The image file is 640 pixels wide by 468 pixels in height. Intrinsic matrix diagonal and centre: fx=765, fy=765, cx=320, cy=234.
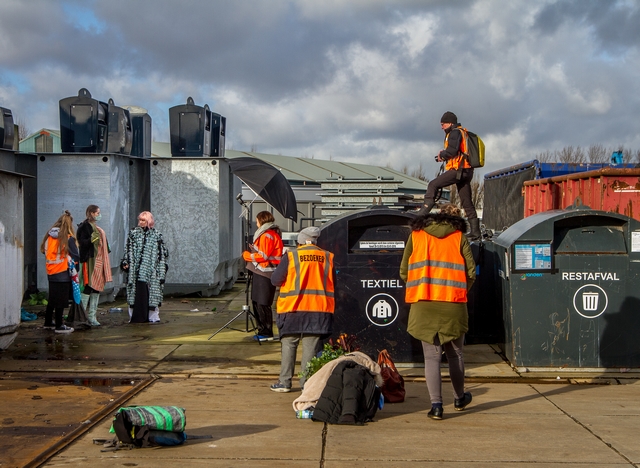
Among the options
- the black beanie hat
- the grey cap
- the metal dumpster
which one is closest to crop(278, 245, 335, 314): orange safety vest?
the grey cap

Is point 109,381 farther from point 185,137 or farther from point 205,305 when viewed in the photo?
point 185,137

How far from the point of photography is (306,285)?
6738 millimetres

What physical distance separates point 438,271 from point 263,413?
1.82 m

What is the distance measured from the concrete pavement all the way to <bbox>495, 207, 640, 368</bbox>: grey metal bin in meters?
0.27

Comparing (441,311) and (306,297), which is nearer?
(441,311)

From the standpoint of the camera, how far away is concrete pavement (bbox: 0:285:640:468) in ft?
16.5

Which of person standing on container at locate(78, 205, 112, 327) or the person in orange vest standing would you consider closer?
the person in orange vest standing

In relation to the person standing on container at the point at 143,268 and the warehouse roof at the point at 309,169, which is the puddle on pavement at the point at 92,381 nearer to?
the person standing on container at the point at 143,268

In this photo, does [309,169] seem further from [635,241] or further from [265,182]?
[635,241]

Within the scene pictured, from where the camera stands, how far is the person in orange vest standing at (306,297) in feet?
22.1

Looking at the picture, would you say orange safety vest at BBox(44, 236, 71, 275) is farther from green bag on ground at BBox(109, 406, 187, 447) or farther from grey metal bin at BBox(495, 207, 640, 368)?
grey metal bin at BBox(495, 207, 640, 368)

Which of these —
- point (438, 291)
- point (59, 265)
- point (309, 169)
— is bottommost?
point (438, 291)

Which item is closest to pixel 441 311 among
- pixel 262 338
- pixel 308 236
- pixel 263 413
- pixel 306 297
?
pixel 306 297

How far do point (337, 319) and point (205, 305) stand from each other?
6.03 m
